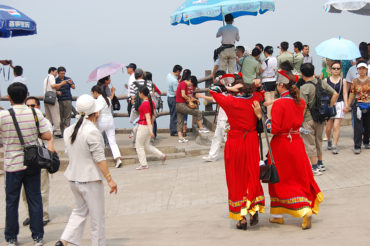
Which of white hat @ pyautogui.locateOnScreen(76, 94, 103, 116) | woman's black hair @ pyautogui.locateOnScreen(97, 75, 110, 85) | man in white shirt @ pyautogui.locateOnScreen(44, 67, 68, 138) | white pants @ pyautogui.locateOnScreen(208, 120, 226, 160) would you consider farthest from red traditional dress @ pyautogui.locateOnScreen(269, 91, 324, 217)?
man in white shirt @ pyautogui.locateOnScreen(44, 67, 68, 138)

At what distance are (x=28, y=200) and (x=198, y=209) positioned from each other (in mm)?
2552

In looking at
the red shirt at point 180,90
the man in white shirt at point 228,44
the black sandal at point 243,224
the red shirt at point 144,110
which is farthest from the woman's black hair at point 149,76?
the black sandal at point 243,224

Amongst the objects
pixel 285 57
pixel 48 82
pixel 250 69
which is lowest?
pixel 48 82

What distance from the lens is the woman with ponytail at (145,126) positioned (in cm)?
1082

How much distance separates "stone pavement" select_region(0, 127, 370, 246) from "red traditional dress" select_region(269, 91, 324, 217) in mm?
312

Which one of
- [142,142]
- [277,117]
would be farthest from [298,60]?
[277,117]

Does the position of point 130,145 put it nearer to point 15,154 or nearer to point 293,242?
point 15,154

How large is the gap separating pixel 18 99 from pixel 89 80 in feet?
17.5

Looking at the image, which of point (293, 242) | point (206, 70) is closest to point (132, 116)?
point (206, 70)

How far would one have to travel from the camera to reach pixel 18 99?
251 inches

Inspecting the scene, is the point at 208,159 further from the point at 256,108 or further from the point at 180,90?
the point at 256,108

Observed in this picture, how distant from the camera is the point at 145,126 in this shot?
11.0 metres

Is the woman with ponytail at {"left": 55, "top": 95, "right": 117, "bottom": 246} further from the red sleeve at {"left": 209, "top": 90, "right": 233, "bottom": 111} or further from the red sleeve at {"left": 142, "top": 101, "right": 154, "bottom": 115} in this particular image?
the red sleeve at {"left": 142, "top": 101, "right": 154, "bottom": 115}

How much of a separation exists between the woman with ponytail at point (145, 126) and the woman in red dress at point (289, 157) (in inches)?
180
